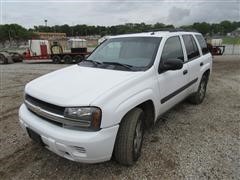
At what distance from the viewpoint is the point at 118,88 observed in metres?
2.47

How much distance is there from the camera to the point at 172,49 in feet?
12.3

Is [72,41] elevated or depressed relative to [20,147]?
elevated

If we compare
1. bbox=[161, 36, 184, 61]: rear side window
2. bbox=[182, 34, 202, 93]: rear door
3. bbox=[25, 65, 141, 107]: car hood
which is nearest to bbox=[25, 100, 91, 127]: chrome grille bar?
bbox=[25, 65, 141, 107]: car hood

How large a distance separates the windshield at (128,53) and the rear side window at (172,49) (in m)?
0.18

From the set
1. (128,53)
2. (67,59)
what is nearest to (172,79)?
(128,53)

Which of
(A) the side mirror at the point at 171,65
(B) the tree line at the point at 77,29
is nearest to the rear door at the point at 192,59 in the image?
(A) the side mirror at the point at 171,65

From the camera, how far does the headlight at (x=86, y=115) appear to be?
223 centimetres

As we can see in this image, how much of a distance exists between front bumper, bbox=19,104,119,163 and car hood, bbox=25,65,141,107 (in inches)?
12.4

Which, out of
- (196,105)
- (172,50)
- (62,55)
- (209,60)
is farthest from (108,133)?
(62,55)

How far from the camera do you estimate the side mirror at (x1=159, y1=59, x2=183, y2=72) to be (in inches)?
123

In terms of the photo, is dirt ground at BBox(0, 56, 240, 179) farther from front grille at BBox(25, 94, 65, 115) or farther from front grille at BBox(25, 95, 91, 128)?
front grille at BBox(25, 94, 65, 115)

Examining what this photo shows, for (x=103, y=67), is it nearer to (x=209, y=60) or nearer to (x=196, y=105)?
(x=196, y=105)

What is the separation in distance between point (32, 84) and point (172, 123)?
8.73 feet

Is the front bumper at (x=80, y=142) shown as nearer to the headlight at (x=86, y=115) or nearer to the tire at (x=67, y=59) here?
the headlight at (x=86, y=115)
